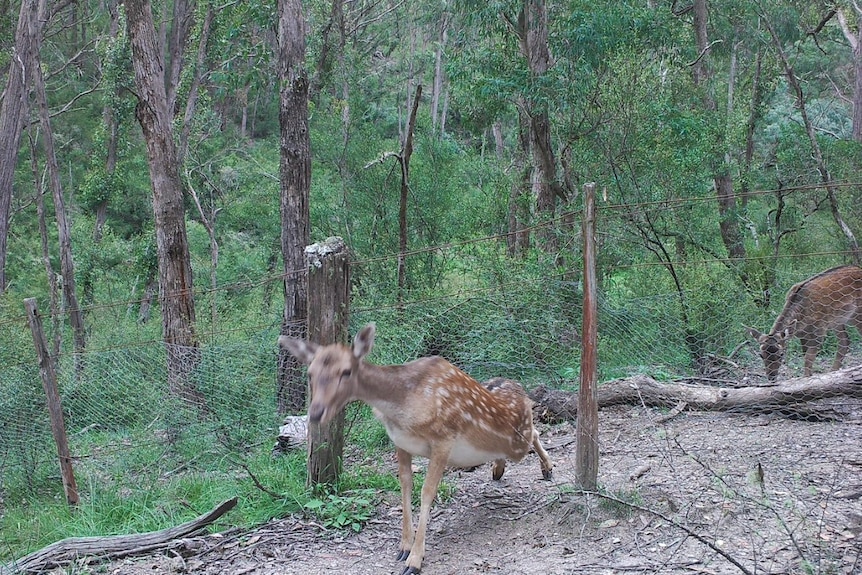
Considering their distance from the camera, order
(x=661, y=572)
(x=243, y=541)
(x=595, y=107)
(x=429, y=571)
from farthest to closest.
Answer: (x=595, y=107) < (x=243, y=541) < (x=429, y=571) < (x=661, y=572)

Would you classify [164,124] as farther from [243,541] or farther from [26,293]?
[26,293]

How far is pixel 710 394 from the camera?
748cm

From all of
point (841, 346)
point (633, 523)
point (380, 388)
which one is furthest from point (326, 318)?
point (841, 346)

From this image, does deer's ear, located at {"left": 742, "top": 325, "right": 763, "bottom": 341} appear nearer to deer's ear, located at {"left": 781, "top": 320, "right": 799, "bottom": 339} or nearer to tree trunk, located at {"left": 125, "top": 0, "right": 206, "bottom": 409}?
deer's ear, located at {"left": 781, "top": 320, "right": 799, "bottom": 339}

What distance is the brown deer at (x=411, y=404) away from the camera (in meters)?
5.18

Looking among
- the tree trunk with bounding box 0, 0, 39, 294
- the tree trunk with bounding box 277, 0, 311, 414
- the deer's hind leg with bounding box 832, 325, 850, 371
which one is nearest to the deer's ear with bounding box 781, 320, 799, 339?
the deer's hind leg with bounding box 832, 325, 850, 371

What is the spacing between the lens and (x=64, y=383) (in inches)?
347

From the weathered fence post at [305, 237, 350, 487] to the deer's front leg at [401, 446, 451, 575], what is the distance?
3.87 feet

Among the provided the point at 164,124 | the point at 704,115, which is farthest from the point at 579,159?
the point at 164,124

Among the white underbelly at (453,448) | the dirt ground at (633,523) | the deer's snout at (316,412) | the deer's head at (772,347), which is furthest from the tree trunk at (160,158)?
the deer's head at (772,347)

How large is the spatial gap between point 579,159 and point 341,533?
27.8 feet

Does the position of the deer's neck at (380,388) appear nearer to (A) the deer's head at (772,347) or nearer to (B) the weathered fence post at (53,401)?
(B) the weathered fence post at (53,401)

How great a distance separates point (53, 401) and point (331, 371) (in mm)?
3531

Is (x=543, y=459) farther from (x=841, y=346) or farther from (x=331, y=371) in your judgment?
(x=841, y=346)
